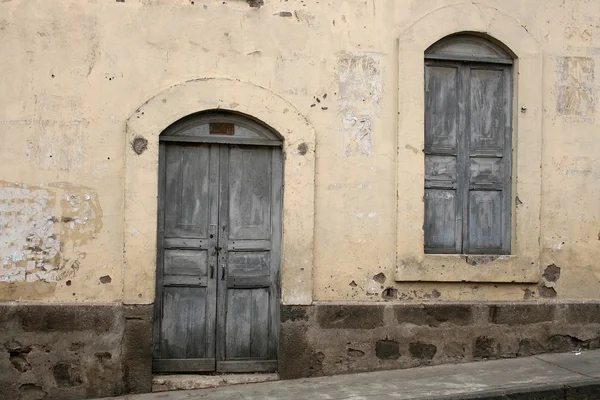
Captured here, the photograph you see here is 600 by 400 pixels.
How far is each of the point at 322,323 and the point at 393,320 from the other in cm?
71

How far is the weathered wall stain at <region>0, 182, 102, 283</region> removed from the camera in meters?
6.17

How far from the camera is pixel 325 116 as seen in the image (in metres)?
6.65

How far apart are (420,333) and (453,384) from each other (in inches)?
29.7

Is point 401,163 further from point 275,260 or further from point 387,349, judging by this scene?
point 387,349

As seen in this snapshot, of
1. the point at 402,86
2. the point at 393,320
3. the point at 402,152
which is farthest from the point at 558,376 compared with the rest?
the point at 402,86

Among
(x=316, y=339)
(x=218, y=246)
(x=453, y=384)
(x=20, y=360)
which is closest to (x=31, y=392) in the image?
(x=20, y=360)

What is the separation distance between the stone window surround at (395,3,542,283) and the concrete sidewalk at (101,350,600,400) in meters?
0.87

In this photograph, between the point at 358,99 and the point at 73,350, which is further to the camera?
the point at 358,99

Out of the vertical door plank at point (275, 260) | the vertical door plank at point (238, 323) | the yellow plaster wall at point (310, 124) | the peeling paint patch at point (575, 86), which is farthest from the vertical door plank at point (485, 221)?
the vertical door plank at point (238, 323)

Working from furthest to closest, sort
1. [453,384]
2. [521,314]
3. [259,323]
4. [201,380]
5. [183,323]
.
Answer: [521,314] < [259,323] < [183,323] < [201,380] < [453,384]

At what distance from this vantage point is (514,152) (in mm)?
7000

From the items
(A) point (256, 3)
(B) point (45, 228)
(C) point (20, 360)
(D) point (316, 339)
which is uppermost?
(A) point (256, 3)

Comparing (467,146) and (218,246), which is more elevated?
(467,146)

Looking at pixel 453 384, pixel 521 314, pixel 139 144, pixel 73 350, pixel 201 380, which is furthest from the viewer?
pixel 521 314
